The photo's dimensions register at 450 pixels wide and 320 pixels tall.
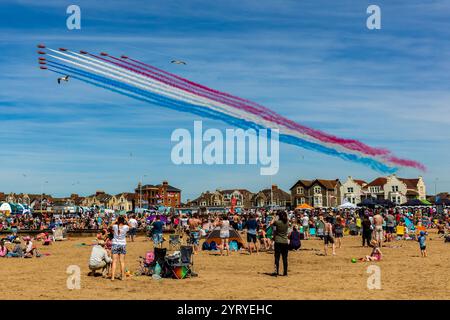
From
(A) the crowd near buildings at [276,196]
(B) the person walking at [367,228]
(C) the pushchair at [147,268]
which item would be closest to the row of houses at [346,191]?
(A) the crowd near buildings at [276,196]

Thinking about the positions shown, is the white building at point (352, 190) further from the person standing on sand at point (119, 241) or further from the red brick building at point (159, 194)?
the person standing on sand at point (119, 241)

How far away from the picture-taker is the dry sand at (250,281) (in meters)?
11.1

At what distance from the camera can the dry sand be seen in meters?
11.1

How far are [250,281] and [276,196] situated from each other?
114 metres

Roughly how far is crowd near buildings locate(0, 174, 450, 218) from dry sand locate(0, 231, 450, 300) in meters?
45.5

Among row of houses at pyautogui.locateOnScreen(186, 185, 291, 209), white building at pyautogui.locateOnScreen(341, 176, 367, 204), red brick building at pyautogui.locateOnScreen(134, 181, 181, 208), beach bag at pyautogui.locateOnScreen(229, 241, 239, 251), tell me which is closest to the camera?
beach bag at pyautogui.locateOnScreen(229, 241, 239, 251)

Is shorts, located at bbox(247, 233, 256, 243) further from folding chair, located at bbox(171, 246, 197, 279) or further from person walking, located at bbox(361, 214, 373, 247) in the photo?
folding chair, located at bbox(171, 246, 197, 279)

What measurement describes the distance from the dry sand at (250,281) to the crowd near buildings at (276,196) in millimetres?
45491

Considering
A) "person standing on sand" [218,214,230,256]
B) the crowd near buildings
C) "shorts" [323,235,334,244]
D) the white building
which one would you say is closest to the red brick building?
the crowd near buildings
